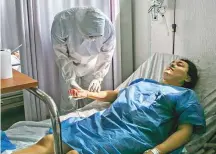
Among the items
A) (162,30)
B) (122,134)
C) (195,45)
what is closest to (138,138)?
(122,134)

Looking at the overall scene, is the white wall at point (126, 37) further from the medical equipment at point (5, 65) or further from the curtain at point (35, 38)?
the medical equipment at point (5, 65)

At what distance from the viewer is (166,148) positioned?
1.46 m

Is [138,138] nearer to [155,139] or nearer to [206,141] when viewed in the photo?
[155,139]

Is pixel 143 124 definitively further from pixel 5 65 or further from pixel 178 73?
pixel 5 65

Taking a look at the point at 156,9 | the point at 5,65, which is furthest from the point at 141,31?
the point at 5,65

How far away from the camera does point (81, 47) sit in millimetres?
2275

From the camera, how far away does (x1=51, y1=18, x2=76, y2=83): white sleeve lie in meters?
2.15

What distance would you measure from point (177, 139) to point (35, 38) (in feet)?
4.41

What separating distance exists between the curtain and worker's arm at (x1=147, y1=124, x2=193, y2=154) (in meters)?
1.17

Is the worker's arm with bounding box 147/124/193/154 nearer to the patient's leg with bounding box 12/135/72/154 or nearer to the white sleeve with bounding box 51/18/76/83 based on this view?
the patient's leg with bounding box 12/135/72/154

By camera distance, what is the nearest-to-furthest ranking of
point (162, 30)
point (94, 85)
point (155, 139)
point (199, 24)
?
point (155, 139) → point (199, 24) → point (94, 85) → point (162, 30)

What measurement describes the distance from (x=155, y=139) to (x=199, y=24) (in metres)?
1.03

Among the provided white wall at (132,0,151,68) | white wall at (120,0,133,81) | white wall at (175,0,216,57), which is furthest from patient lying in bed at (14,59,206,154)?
white wall at (120,0,133,81)

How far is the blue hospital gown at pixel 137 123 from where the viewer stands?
4.84ft
